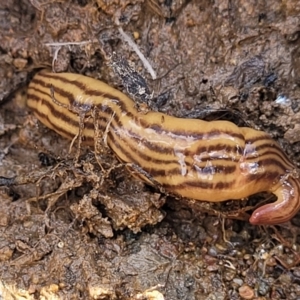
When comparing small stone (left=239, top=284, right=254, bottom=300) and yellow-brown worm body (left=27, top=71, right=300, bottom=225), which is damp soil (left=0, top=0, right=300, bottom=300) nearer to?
small stone (left=239, top=284, right=254, bottom=300)

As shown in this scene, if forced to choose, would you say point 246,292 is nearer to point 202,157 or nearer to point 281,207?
point 281,207

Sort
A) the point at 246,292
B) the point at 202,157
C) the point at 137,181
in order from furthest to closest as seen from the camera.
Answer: the point at 137,181 < the point at 246,292 < the point at 202,157

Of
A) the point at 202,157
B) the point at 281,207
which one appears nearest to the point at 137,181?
the point at 202,157

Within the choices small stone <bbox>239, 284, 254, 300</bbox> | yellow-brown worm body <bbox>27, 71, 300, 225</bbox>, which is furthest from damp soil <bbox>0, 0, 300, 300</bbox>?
yellow-brown worm body <bbox>27, 71, 300, 225</bbox>

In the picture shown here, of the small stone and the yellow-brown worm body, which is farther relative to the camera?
the small stone

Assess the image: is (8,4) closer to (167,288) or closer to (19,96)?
(19,96)

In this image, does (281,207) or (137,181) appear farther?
(137,181)

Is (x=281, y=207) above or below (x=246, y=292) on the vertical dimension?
above
